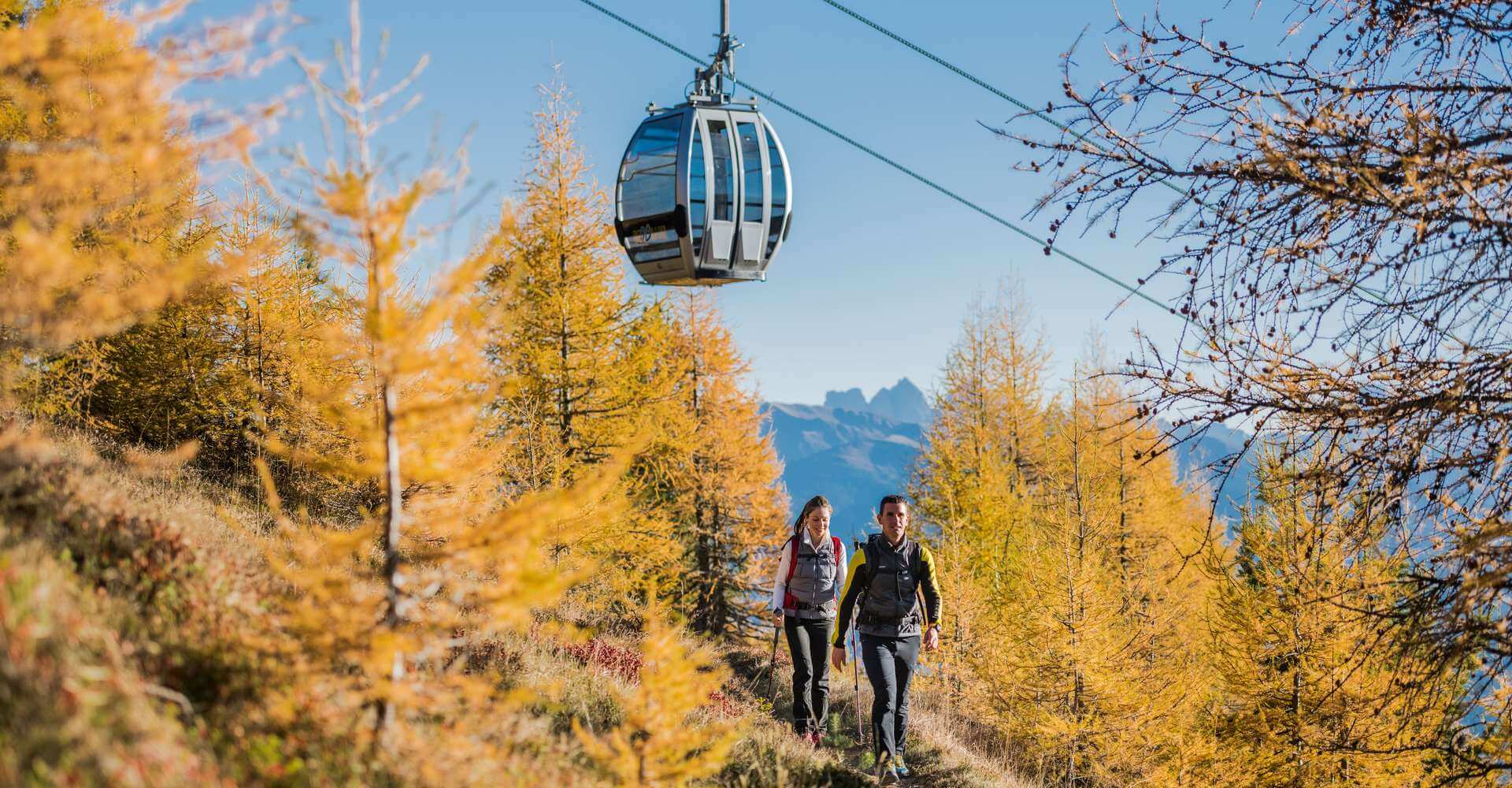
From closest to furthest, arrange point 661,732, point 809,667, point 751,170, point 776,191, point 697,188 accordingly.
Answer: point 661,732
point 809,667
point 697,188
point 751,170
point 776,191

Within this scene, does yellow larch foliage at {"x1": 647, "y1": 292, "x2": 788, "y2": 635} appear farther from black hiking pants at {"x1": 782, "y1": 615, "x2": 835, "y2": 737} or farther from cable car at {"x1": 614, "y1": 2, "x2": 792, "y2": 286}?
black hiking pants at {"x1": 782, "y1": 615, "x2": 835, "y2": 737}

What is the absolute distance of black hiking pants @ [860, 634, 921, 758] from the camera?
5715mm

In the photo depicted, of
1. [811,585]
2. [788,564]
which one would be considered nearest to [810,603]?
[811,585]

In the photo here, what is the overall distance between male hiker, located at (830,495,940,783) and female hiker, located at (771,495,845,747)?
39 centimetres

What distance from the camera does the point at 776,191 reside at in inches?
276

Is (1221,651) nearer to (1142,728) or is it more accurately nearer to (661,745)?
(1142,728)

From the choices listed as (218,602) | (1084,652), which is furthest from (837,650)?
(1084,652)

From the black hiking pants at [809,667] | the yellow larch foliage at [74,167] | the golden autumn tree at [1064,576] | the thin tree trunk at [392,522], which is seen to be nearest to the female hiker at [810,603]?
the black hiking pants at [809,667]

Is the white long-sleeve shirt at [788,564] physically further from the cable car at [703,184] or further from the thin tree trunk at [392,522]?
the thin tree trunk at [392,522]

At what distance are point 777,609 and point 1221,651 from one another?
9560mm

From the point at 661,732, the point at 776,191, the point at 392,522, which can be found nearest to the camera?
the point at 392,522

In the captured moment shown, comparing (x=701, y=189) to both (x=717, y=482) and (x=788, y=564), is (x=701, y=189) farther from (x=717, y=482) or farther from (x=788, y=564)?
(x=717, y=482)

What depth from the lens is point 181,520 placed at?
4398 mm

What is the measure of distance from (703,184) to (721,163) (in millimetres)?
247
